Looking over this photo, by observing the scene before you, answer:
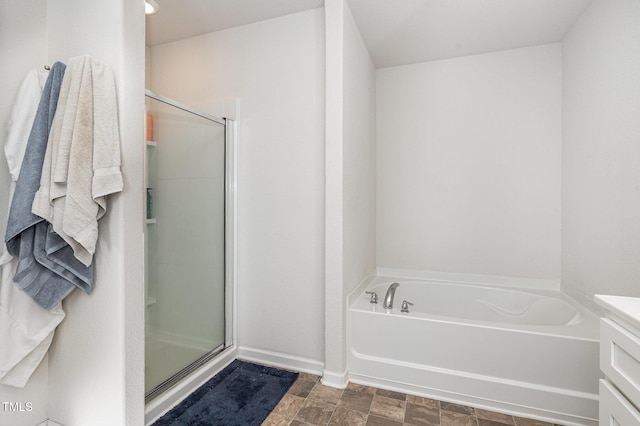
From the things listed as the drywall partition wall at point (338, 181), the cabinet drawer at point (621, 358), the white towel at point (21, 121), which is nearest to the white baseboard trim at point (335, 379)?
the drywall partition wall at point (338, 181)

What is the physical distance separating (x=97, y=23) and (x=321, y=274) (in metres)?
1.73

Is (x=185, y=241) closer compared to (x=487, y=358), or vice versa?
(x=487, y=358)

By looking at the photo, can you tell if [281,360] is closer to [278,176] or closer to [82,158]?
[278,176]

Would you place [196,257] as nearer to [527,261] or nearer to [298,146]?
[298,146]

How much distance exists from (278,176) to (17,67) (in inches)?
54.2

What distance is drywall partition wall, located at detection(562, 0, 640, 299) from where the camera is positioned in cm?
156

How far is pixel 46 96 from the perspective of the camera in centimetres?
121

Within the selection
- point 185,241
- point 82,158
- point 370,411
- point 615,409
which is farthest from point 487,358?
point 82,158

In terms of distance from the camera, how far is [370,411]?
1.68 metres

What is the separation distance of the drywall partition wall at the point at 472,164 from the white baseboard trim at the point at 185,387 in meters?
1.58

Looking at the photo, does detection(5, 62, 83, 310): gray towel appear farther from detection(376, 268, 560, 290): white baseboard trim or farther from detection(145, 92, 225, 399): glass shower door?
detection(376, 268, 560, 290): white baseboard trim

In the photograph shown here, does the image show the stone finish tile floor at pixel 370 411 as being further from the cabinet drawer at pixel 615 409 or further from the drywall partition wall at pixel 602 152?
the drywall partition wall at pixel 602 152

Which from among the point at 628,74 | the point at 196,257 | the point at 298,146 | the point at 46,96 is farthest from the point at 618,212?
the point at 46,96

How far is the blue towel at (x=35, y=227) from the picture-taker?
1.16 metres
